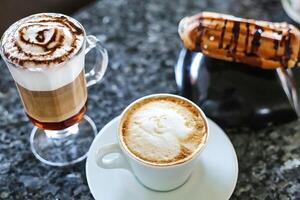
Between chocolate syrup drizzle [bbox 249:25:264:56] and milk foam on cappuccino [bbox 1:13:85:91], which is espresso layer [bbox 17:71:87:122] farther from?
chocolate syrup drizzle [bbox 249:25:264:56]

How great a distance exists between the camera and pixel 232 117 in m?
0.79

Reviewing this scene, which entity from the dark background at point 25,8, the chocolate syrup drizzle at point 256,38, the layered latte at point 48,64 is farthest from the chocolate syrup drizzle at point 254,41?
the dark background at point 25,8

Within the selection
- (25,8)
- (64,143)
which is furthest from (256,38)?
(25,8)

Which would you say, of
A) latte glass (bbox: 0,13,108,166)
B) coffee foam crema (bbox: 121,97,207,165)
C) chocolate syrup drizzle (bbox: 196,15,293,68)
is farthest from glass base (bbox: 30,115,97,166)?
chocolate syrup drizzle (bbox: 196,15,293,68)

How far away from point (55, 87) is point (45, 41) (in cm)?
6

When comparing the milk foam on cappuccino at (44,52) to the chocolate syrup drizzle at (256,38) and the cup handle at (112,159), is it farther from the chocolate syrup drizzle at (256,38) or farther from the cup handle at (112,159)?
the chocolate syrup drizzle at (256,38)

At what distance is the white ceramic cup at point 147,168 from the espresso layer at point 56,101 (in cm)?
7

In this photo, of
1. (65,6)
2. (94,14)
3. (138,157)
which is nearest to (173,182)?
(138,157)

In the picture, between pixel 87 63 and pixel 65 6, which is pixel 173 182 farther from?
pixel 65 6

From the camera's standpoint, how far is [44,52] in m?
0.65

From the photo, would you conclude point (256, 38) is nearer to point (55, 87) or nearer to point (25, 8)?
point (55, 87)

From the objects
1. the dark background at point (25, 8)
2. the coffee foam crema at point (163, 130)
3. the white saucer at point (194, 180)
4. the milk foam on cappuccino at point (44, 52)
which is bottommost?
the white saucer at point (194, 180)

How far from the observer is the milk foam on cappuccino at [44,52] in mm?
643

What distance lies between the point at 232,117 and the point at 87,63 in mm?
269
